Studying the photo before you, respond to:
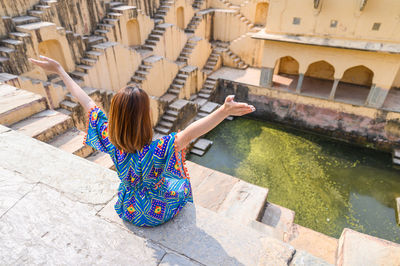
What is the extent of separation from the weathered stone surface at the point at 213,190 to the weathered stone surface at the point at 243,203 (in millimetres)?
77

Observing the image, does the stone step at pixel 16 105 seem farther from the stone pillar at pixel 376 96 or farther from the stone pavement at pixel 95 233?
the stone pillar at pixel 376 96

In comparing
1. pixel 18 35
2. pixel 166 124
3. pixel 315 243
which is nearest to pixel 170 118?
pixel 166 124

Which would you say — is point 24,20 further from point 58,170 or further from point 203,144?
point 58,170

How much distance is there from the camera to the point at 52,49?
7.54 metres

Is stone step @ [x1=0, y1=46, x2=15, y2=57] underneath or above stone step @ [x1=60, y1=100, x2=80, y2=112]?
above

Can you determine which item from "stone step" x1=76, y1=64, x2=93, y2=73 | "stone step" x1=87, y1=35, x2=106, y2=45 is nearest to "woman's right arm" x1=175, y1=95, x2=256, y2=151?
"stone step" x1=76, y1=64, x2=93, y2=73

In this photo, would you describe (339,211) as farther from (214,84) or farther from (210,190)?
(214,84)

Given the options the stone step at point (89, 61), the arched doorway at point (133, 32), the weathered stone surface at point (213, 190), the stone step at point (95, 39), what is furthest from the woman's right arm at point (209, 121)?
the arched doorway at point (133, 32)

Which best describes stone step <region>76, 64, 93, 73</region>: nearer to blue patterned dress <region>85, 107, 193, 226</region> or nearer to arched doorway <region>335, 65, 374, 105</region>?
blue patterned dress <region>85, 107, 193, 226</region>

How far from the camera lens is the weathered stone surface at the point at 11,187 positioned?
1.94 m

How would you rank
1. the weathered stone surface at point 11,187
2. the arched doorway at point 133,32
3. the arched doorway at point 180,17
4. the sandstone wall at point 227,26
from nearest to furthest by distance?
the weathered stone surface at point 11,187 < the arched doorway at point 133,32 < the arched doorway at point 180,17 < the sandstone wall at point 227,26

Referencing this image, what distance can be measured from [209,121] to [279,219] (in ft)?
8.94

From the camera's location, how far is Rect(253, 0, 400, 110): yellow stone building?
823cm

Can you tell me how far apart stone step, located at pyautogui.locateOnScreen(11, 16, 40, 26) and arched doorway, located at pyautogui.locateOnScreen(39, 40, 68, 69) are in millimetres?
653
